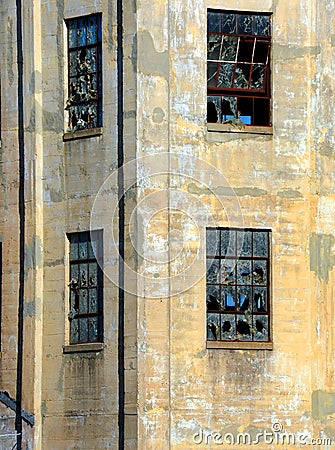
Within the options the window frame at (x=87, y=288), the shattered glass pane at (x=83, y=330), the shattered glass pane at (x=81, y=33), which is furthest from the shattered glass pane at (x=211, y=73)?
the shattered glass pane at (x=83, y=330)

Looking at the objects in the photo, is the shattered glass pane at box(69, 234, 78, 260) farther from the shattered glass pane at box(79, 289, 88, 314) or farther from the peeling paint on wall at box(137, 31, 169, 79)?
the peeling paint on wall at box(137, 31, 169, 79)

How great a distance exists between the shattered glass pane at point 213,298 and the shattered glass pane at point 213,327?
5.9 inches

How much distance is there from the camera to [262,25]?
3322cm

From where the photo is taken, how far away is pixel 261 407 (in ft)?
105

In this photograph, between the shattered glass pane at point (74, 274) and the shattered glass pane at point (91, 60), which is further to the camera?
the shattered glass pane at point (91, 60)

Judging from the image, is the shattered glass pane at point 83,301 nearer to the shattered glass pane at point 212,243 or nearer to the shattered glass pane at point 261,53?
the shattered glass pane at point 212,243

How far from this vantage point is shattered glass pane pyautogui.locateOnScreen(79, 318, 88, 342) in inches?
1287

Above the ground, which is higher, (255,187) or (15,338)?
(255,187)

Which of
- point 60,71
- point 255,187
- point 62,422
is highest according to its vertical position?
point 60,71

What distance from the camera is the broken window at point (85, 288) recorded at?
32.6 m

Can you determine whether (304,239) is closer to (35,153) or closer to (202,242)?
(202,242)

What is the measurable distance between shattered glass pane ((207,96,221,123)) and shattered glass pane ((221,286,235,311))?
3637mm

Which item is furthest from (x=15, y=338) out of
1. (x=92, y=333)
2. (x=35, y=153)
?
(x=35, y=153)

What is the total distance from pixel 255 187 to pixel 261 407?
4673 mm
